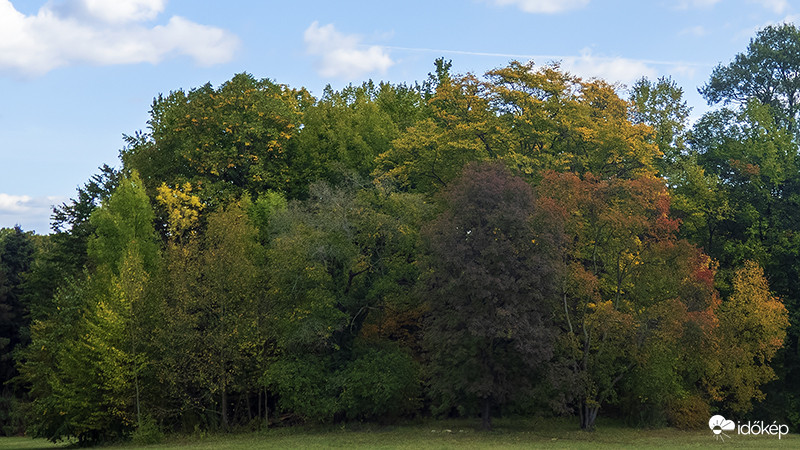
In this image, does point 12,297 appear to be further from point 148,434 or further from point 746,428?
point 746,428

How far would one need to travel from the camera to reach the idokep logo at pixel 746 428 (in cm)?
3612

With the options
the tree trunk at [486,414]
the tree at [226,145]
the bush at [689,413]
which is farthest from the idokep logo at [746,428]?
the tree at [226,145]

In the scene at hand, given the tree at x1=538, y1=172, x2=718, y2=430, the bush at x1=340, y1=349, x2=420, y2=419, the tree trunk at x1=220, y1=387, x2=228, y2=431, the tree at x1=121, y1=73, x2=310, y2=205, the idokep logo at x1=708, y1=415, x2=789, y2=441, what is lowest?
the idokep logo at x1=708, y1=415, x2=789, y2=441

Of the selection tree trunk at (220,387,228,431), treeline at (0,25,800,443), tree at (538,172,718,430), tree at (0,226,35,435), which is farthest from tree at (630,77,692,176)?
tree at (0,226,35,435)

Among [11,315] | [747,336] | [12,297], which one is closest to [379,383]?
[747,336]

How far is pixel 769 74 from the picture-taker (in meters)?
57.9

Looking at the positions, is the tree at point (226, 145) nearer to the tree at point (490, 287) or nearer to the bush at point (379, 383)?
the bush at point (379, 383)

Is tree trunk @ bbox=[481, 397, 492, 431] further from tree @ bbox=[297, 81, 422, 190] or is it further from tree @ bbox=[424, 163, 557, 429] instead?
tree @ bbox=[297, 81, 422, 190]

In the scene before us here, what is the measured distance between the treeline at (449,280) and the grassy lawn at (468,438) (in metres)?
1.19

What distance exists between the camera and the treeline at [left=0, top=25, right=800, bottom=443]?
117ft

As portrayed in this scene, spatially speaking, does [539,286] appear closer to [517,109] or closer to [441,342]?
[441,342]

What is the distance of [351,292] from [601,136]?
54.8 feet

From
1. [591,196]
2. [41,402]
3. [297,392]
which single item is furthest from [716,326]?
[41,402]

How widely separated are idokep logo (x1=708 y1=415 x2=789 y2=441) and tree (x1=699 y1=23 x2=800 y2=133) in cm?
2174
